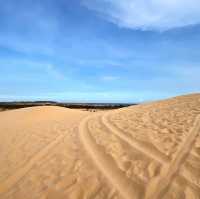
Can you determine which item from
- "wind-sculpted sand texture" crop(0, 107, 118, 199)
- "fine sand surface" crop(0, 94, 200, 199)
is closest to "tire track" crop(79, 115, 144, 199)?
"fine sand surface" crop(0, 94, 200, 199)

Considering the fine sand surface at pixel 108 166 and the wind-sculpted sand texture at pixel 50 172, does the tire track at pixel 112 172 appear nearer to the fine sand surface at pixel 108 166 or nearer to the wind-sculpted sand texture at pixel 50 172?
the fine sand surface at pixel 108 166

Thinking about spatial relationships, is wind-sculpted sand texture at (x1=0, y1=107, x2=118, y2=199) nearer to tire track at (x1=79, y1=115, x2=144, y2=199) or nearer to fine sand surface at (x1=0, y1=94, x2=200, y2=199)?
fine sand surface at (x1=0, y1=94, x2=200, y2=199)

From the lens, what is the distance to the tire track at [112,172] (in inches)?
154

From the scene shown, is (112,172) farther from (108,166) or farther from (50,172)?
(50,172)

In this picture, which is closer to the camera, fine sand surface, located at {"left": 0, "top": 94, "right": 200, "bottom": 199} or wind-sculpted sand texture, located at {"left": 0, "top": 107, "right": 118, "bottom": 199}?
fine sand surface, located at {"left": 0, "top": 94, "right": 200, "bottom": 199}

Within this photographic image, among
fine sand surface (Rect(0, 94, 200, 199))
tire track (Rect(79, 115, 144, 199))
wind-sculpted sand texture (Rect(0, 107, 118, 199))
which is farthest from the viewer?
wind-sculpted sand texture (Rect(0, 107, 118, 199))

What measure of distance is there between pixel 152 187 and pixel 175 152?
1700mm

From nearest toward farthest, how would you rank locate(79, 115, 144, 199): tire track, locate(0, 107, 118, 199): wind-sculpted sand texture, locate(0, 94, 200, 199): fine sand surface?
1. locate(79, 115, 144, 199): tire track
2. locate(0, 94, 200, 199): fine sand surface
3. locate(0, 107, 118, 199): wind-sculpted sand texture

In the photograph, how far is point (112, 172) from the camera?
4.76m

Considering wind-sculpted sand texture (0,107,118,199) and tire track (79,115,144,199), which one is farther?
wind-sculpted sand texture (0,107,118,199)

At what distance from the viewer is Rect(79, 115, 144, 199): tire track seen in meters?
3.91

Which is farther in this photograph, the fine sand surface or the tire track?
the fine sand surface

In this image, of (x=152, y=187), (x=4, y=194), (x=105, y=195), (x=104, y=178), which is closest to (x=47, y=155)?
(x=4, y=194)

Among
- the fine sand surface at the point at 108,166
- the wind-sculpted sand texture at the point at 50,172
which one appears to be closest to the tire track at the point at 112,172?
the fine sand surface at the point at 108,166
